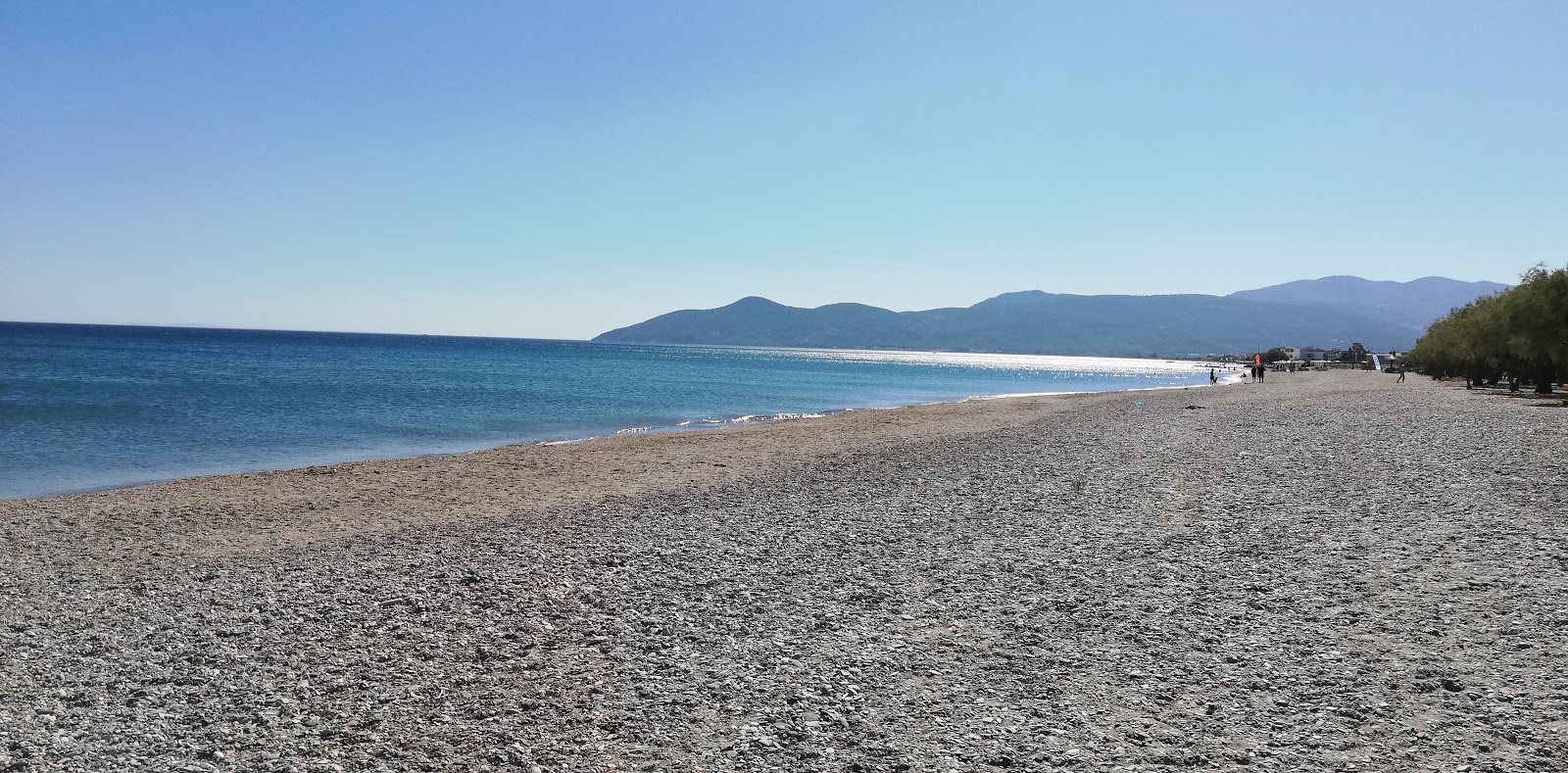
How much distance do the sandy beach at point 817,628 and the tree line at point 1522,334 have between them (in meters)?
26.7

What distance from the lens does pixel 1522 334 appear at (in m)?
36.3

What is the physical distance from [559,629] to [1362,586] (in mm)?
8042

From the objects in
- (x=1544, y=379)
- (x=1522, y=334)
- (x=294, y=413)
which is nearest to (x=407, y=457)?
(x=294, y=413)

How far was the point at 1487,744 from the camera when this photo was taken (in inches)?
202

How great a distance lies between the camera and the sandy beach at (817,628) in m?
5.52

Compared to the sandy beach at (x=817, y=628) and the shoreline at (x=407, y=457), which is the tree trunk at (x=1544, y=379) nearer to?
the sandy beach at (x=817, y=628)

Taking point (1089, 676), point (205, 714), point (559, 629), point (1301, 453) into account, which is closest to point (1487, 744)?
point (1089, 676)

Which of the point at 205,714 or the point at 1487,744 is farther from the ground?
the point at 1487,744

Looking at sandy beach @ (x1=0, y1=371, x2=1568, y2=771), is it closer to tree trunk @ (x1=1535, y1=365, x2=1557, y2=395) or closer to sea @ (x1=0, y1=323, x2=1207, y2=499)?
sea @ (x1=0, y1=323, x2=1207, y2=499)

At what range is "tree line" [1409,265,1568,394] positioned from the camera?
3466 cm

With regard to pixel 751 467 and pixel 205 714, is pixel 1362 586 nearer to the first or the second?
pixel 205 714

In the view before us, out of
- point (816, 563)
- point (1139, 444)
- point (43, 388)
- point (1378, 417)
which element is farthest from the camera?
point (43, 388)

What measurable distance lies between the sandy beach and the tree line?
26.7 metres

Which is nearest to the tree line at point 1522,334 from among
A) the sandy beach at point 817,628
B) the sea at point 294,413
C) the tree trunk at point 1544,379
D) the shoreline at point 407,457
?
the tree trunk at point 1544,379
